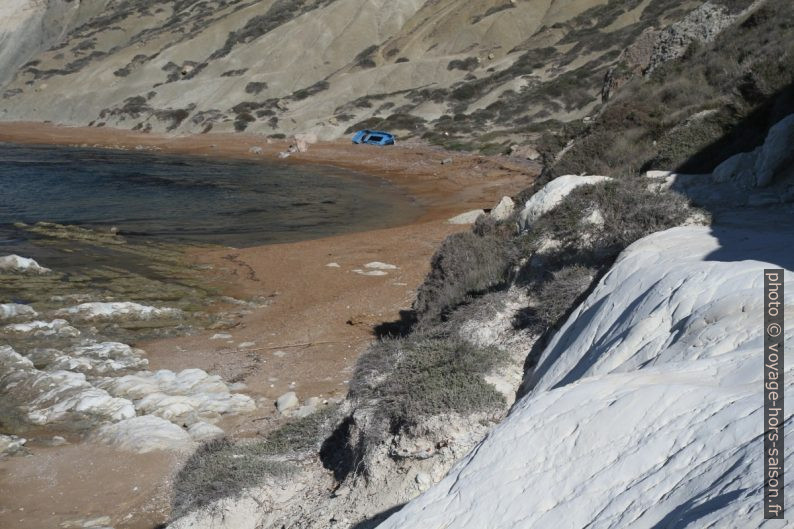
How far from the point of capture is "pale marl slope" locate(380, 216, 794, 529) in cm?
357

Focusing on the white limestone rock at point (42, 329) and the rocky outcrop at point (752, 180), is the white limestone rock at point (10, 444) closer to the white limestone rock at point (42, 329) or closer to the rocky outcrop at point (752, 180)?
the white limestone rock at point (42, 329)

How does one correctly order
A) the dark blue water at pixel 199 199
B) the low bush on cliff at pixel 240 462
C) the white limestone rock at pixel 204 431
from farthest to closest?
the dark blue water at pixel 199 199 → the white limestone rock at pixel 204 431 → the low bush on cliff at pixel 240 462

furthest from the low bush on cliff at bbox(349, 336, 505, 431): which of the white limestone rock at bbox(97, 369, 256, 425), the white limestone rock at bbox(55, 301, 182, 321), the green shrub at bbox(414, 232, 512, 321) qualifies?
the white limestone rock at bbox(55, 301, 182, 321)

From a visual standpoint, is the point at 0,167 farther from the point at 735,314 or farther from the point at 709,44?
the point at 735,314

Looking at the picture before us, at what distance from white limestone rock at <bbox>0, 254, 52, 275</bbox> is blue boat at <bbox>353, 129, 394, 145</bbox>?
28.7 m

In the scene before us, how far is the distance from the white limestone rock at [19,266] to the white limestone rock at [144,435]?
8.76 m

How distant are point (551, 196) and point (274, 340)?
17.4ft

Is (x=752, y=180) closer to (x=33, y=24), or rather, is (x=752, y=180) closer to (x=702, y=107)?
(x=702, y=107)

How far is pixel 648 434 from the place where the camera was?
414 centimetres

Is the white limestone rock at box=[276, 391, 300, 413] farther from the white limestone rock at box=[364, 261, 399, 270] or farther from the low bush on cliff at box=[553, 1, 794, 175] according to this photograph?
the white limestone rock at box=[364, 261, 399, 270]

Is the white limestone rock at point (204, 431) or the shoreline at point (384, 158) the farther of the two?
the shoreline at point (384, 158)

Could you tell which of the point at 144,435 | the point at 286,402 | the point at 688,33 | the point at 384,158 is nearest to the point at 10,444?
the point at 144,435

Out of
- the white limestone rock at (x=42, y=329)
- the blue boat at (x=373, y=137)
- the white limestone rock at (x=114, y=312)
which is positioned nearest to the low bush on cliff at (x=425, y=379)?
the white limestone rock at (x=42, y=329)

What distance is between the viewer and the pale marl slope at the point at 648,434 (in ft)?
11.7
